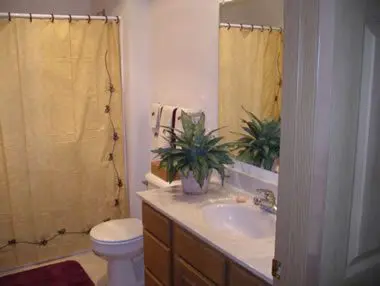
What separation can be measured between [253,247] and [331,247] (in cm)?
55

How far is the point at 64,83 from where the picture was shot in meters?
2.89

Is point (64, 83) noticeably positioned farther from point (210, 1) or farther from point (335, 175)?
point (335, 175)

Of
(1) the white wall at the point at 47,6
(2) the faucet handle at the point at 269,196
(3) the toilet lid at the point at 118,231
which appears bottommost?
(3) the toilet lid at the point at 118,231

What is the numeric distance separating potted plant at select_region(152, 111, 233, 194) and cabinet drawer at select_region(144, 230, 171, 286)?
332 millimetres

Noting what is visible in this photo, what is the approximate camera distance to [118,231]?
2.51m

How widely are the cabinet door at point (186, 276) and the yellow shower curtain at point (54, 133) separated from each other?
1475 mm

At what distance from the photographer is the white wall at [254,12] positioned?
186 cm

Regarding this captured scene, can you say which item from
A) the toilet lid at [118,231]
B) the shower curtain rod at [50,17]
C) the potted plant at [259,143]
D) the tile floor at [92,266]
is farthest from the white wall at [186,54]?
the tile floor at [92,266]

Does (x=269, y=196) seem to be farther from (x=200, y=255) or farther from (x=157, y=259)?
(x=157, y=259)

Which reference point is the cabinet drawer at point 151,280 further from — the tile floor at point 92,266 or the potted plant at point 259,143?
the potted plant at point 259,143

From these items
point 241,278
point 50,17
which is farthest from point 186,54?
point 241,278

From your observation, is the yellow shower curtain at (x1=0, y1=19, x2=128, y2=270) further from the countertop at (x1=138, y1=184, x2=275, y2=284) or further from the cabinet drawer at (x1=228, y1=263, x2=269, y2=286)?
the cabinet drawer at (x1=228, y1=263, x2=269, y2=286)

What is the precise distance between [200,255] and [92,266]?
165 centimetres

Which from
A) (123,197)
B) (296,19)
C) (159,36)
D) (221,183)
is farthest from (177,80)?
(296,19)
